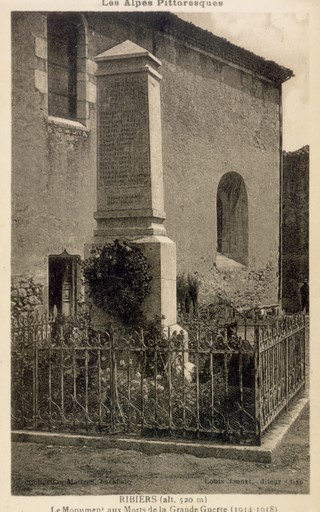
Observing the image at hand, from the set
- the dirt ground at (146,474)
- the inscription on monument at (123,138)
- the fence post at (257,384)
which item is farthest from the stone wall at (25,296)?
the fence post at (257,384)

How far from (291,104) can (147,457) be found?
A: 523 centimetres

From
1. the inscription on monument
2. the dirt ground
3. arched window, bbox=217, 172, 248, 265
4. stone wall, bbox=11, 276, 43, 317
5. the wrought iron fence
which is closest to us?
the dirt ground

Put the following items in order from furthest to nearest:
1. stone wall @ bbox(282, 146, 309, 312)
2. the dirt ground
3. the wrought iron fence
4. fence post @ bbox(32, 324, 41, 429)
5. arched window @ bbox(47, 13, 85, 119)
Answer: stone wall @ bbox(282, 146, 309, 312)
arched window @ bbox(47, 13, 85, 119)
fence post @ bbox(32, 324, 41, 429)
the wrought iron fence
the dirt ground

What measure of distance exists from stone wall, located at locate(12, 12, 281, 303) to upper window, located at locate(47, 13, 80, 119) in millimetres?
238

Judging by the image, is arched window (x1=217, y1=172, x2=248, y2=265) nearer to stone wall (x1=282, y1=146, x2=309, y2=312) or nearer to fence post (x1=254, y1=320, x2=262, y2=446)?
stone wall (x1=282, y1=146, x2=309, y2=312)

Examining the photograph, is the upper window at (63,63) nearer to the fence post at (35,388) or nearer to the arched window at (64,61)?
the arched window at (64,61)

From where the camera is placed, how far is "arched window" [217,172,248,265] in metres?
15.4

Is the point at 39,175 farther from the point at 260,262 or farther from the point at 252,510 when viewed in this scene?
the point at 260,262

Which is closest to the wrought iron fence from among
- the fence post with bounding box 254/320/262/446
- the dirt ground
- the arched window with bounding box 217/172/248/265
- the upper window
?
the fence post with bounding box 254/320/262/446

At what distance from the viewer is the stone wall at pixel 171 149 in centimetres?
935

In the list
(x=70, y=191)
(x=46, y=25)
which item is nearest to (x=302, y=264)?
(x=70, y=191)

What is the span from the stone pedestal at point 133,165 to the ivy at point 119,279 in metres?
0.09

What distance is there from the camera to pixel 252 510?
4.25m

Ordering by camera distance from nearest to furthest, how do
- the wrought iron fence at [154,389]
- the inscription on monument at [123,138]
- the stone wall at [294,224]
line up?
the wrought iron fence at [154,389] < the inscription on monument at [123,138] < the stone wall at [294,224]
